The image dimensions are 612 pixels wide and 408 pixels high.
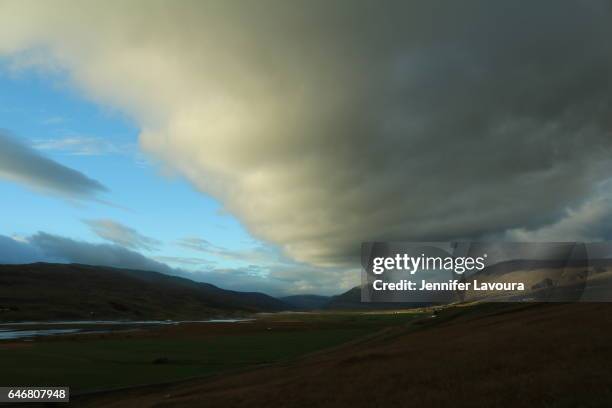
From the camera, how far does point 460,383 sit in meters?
24.2

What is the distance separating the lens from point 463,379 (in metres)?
25.1

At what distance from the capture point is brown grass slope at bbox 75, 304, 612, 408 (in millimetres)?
20656

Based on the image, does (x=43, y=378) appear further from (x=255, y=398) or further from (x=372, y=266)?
(x=372, y=266)

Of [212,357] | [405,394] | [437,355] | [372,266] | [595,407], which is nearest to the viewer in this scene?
[595,407]

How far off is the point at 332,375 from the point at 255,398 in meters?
6.52

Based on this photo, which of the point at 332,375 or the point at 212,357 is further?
the point at 212,357

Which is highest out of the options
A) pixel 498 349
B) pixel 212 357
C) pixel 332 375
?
pixel 498 349

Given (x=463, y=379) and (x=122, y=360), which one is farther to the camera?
(x=122, y=360)

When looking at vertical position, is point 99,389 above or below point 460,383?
below

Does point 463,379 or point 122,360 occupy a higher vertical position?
point 463,379

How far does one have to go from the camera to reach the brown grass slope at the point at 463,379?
20656 millimetres

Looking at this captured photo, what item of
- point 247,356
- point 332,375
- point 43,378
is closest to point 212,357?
point 247,356

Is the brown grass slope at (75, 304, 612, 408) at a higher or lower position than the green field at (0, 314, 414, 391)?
higher

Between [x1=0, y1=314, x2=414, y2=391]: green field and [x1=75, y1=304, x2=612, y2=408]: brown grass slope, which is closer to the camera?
[x1=75, y1=304, x2=612, y2=408]: brown grass slope
